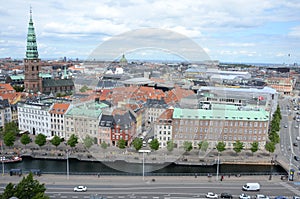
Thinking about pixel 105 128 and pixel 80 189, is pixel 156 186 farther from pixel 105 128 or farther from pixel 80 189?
pixel 105 128

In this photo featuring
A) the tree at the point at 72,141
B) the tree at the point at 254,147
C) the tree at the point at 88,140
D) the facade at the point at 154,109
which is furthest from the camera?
the tree at the point at 72,141

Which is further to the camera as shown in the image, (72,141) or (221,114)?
(72,141)

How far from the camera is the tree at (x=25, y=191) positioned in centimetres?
969

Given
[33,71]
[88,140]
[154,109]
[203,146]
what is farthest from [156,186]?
[33,71]

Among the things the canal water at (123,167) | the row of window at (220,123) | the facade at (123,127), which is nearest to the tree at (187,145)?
the canal water at (123,167)

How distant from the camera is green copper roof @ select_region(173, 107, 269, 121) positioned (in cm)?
1801

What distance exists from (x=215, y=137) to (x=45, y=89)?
98.0 feet

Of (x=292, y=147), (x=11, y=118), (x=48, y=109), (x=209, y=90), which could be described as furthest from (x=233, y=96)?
(x=11, y=118)

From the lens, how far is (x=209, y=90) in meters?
27.4

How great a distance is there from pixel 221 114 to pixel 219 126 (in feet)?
3.65

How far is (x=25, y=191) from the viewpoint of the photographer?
10172 millimetres

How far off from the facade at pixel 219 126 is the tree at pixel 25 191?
9.78 meters

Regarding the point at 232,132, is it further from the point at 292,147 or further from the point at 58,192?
the point at 58,192

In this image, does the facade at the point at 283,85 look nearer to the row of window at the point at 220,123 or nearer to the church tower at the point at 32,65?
the row of window at the point at 220,123
